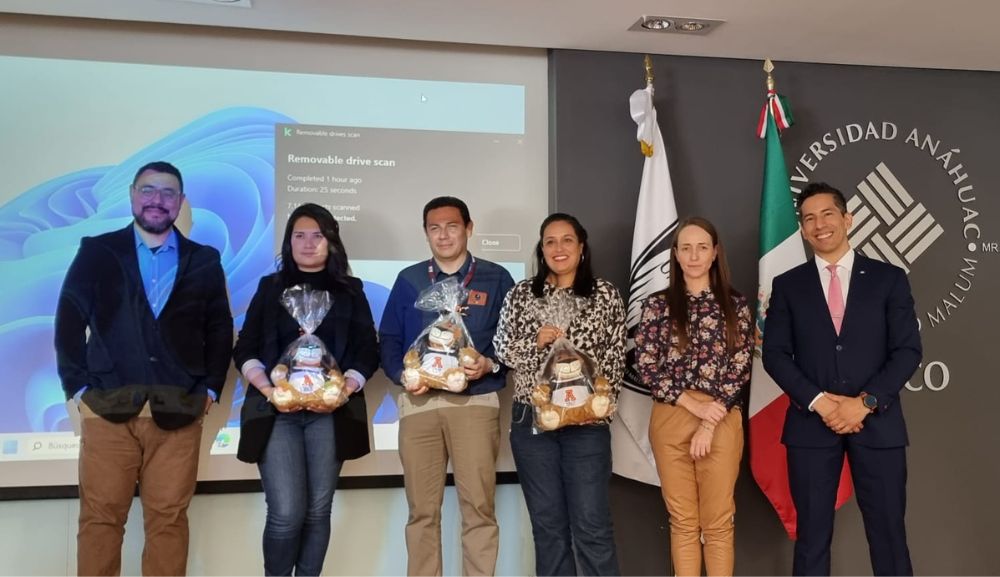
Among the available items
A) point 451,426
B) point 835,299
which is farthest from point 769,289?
point 451,426

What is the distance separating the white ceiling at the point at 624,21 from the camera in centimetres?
321

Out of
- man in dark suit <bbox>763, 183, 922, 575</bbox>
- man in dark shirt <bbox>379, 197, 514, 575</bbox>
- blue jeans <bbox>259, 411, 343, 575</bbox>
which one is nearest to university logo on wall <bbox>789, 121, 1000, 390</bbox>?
man in dark suit <bbox>763, 183, 922, 575</bbox>

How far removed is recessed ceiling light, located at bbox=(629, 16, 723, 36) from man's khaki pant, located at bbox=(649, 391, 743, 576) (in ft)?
5.32

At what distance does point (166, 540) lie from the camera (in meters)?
2.86

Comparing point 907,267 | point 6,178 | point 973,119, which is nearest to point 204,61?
point 6,178

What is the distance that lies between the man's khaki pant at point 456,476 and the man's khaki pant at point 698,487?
67 cm

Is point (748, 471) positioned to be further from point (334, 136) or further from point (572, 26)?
point (334, 136)

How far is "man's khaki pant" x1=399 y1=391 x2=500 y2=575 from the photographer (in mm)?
2959

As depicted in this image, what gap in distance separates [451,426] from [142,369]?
1155 millimetres

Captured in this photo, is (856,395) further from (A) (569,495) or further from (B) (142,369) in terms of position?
(B) (142,369)

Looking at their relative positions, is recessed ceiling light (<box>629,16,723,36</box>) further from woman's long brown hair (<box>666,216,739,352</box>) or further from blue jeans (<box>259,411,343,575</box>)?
blue jeans (<box>259,411,343,575</box>)

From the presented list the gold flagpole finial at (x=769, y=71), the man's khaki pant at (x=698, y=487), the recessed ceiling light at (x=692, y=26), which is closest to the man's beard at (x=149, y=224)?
the man's khaki pant at (x=698, y=487)

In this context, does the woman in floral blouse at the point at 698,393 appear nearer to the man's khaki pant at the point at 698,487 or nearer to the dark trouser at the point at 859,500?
the man's khaki pant at the point at 698,487

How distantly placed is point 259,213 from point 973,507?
370cm
